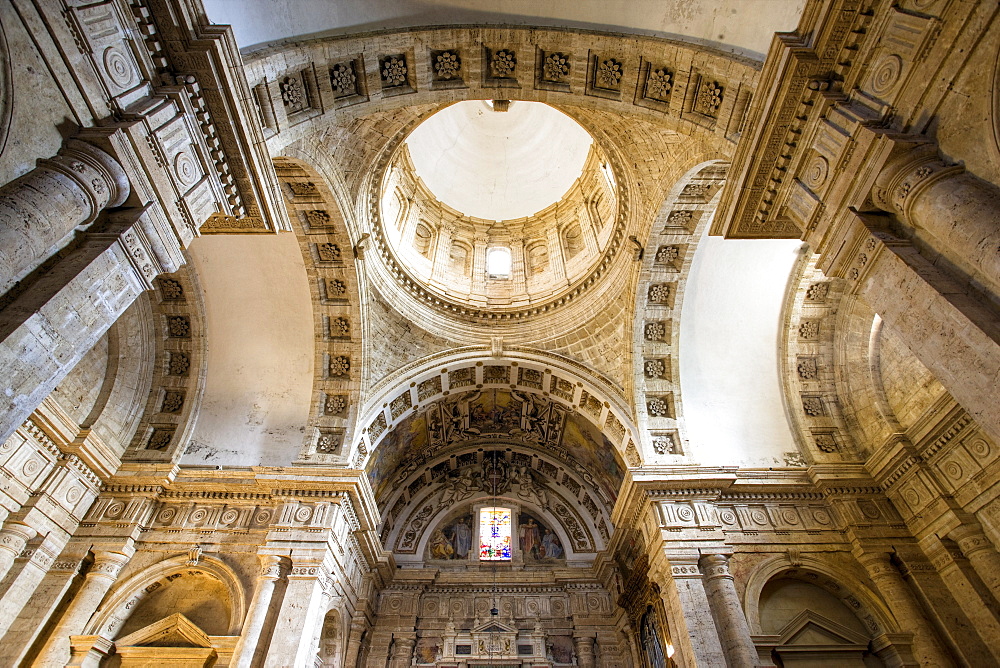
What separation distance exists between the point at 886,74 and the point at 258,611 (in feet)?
36.5

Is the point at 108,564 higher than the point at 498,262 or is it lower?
lower

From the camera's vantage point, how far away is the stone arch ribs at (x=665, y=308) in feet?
35.4

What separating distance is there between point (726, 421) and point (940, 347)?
839 cm

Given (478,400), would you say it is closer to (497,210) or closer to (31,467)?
(497,210)

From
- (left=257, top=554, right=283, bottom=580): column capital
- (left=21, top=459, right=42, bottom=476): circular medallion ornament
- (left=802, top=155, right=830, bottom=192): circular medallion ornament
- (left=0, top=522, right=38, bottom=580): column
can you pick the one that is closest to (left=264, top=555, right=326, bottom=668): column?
(left=257, top=554, right=283, bottom=580): column capital

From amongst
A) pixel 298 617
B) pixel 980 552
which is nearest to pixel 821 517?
pixel 980 552

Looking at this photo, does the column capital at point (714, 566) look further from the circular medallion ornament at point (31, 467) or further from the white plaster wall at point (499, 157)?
the circular medallion ornament at point (31, 467)

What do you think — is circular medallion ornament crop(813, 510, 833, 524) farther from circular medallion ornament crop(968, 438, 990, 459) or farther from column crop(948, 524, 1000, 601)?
circular medallion ornament crop(968, 438, 990, 459)

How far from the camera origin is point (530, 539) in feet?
51.2

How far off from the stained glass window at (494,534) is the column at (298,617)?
22.3 ft

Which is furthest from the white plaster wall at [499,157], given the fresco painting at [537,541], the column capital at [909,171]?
the column capital at [909,171]

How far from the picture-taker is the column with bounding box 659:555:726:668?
27.2ft

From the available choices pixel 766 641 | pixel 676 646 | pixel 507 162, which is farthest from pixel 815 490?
pixel 507 162

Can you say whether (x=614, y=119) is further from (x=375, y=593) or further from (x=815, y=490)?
(x=375, y=593)
